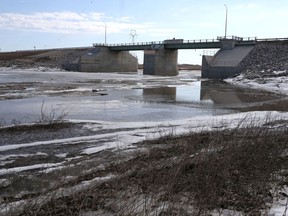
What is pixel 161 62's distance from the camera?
89.2 m

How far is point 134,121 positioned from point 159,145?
19.3 feet

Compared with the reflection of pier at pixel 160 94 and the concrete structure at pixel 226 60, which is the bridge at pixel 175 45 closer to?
the concrete structure at pixel 226 60

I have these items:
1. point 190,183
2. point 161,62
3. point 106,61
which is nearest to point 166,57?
point 161,62

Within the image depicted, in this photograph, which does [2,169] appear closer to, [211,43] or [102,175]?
[102,175]

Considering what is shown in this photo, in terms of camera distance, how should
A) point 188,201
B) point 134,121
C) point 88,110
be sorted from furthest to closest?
1. point 88,110
2. point 134,121
3. point 188,201

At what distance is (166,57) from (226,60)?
2255 centimetres

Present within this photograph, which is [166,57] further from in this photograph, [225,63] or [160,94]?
[160,94]

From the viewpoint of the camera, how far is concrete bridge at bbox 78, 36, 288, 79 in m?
70.6

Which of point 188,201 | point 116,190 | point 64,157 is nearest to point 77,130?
point 64,157

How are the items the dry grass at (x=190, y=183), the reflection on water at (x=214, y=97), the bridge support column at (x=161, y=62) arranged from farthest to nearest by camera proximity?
the bridge support column at (x=161, y=62) → the reflection on water at (x=214, y=97) → the dry grass at (x=190, y=183)

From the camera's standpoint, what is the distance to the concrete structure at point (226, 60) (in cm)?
6756

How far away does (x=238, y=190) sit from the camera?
20.1 ft

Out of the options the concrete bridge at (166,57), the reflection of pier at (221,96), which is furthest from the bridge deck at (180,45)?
the reflection of pier at (221,96)

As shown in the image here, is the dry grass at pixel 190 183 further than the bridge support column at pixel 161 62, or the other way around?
the bridge support column at pixel 161 62
